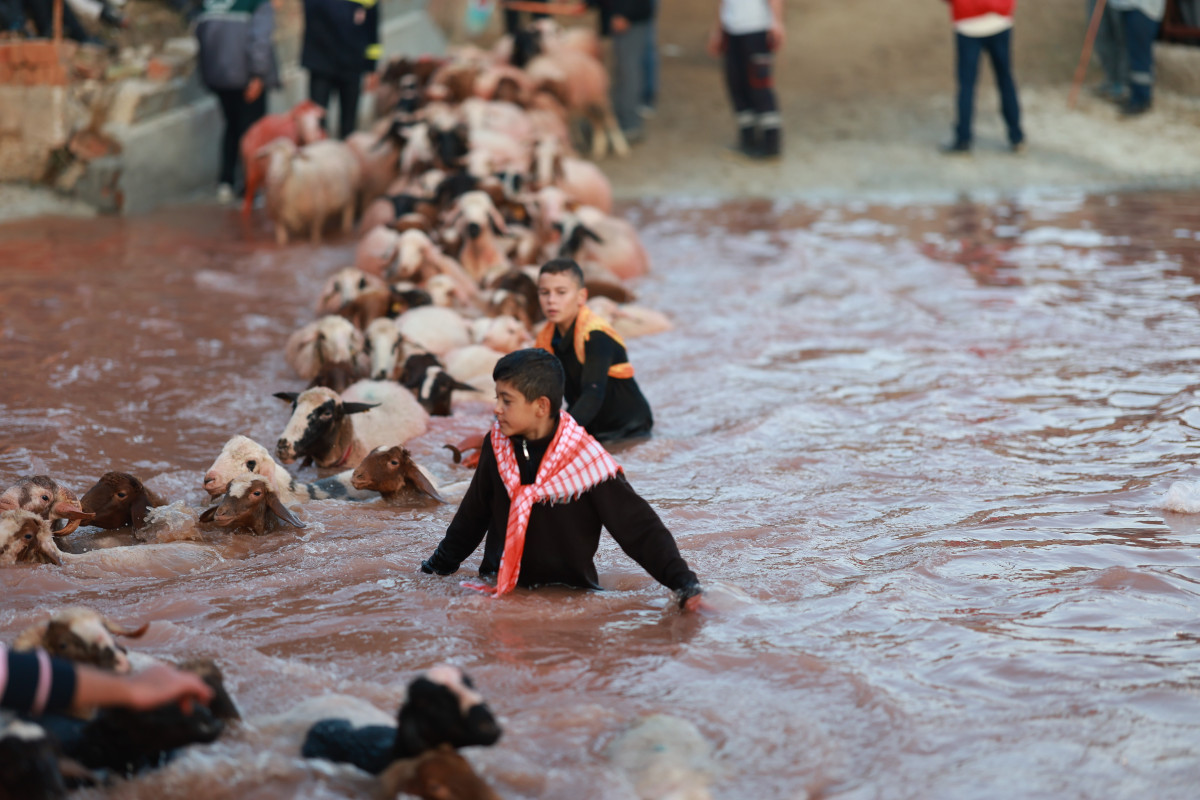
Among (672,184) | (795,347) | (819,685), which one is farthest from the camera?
(672,184)

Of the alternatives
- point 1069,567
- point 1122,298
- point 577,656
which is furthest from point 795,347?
point 577,656

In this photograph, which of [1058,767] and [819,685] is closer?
[1058,767]

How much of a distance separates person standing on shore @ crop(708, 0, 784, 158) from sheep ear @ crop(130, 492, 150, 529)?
9483mm

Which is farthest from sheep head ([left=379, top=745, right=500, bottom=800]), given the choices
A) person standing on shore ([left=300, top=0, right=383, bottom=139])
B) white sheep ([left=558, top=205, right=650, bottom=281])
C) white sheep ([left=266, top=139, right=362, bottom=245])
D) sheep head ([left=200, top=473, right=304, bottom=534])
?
person standing on shore ([left=300, top=0, right=383, bottom=139])

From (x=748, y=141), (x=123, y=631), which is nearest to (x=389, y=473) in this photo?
(x=123, y=631)

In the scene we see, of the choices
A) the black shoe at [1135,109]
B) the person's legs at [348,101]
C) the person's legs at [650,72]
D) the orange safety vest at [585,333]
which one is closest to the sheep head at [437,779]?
the orange safety vest at [585,333]

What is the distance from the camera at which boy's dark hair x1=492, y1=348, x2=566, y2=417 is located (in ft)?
11.7

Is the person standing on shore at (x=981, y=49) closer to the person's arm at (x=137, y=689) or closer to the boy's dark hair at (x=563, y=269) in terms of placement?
the boy's dark hair at (x=563, y=269)

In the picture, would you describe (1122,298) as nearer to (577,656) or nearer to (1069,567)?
(1069,567)

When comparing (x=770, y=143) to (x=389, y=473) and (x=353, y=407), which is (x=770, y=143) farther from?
(x=389, y=473)

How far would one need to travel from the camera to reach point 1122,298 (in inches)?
317

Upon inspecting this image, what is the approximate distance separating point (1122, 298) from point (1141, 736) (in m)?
5.77

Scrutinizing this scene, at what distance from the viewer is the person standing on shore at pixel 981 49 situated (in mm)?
12180

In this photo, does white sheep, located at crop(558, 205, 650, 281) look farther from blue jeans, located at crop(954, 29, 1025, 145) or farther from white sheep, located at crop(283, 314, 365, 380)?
blue jeans, located at crop(954, 29, 1025, 145)
